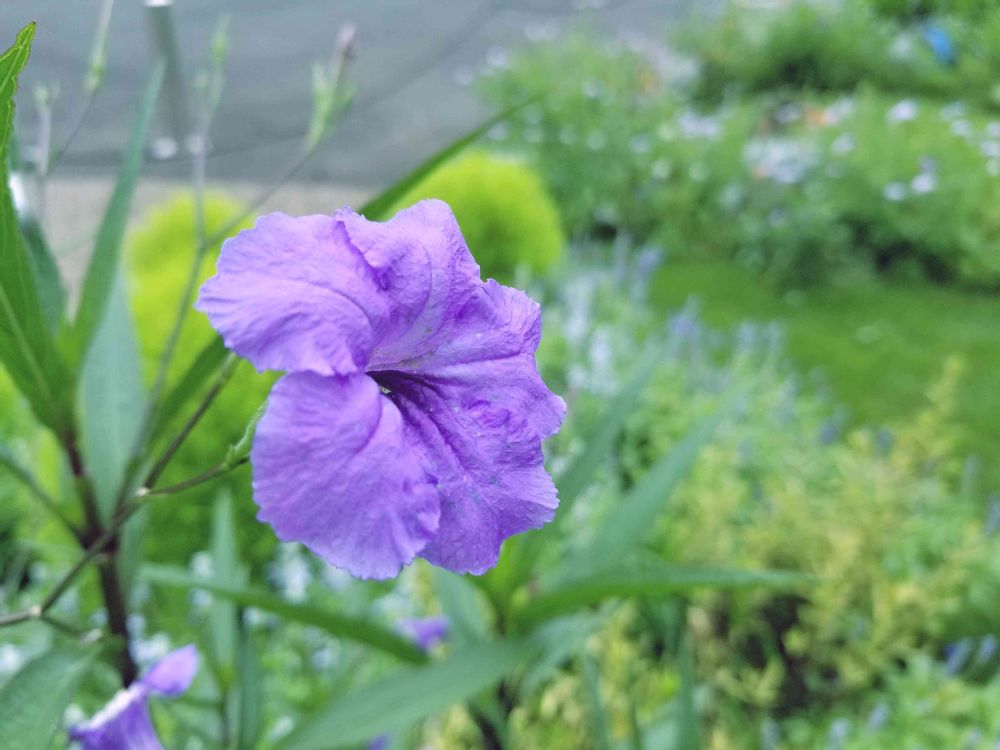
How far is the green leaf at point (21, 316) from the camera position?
52cm

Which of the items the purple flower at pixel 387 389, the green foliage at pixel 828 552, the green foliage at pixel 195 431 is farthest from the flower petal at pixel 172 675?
the green foliage at pixel 828 552

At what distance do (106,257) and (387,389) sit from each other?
39 cm

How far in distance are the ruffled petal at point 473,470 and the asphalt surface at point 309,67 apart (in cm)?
465

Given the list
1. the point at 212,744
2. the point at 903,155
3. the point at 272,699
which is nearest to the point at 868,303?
the point at 903,155

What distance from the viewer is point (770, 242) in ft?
15.3

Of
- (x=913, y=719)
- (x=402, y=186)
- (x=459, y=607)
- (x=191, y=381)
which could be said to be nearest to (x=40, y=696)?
(x=191, y=381)

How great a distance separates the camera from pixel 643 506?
127 cm

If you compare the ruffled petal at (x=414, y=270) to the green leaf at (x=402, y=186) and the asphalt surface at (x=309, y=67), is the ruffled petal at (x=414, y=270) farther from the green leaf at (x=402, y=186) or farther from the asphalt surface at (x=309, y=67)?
the asphalt surface at (x=309, y=67)

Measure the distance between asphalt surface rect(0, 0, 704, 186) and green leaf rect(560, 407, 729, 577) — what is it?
13.9 ft

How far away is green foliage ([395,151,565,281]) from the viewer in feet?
12.0

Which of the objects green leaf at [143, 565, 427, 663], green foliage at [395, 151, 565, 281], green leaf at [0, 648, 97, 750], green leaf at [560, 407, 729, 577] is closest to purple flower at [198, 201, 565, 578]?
green leaf at [0, 648, 97, 750]

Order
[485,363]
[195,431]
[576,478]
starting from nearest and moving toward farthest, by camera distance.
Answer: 1. [485,363]
2. [576,478]
3. [195,431]

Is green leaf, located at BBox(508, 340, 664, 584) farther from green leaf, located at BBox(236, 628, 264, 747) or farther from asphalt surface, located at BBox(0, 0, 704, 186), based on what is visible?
asphalt surface, located at BBox(0, 0, 704, 186)

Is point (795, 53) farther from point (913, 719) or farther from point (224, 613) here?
point (224, 613)
